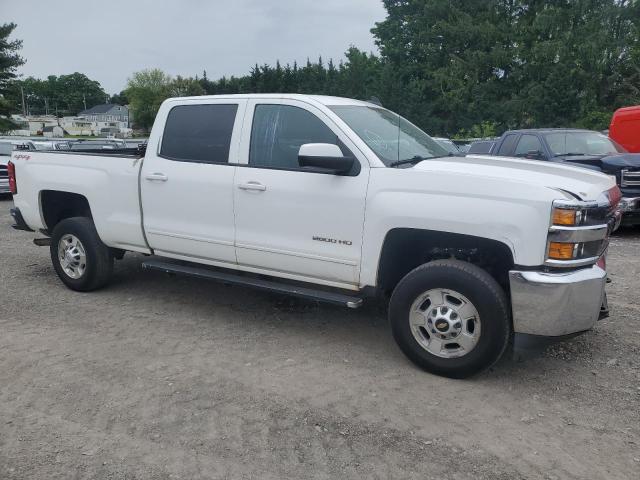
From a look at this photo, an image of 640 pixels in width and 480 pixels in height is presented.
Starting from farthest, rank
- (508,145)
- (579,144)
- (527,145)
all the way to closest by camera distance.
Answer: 1. (508,145)
2. (527,145)
3. (579,144)

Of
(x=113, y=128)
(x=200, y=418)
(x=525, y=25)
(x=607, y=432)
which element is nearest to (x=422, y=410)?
(x=607, y=432)

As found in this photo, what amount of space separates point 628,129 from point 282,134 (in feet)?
32.6

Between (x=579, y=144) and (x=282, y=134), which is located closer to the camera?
(x=282, y=134)

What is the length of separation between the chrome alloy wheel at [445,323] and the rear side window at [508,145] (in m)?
7.17

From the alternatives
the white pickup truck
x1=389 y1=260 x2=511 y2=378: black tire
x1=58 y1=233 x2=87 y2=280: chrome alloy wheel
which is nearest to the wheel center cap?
x1=58 y1=233 x2=87 y2=280: chrome alloy wheel

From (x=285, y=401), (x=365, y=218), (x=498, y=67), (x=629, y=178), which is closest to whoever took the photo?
(x=285, y=401)

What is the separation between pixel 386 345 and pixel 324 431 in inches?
60.0

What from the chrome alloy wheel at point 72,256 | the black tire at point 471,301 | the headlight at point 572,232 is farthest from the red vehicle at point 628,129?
the chrome alloy wheel at point 72,256

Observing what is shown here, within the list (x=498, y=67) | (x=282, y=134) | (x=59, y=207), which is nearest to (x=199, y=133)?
(x=282, y=134)

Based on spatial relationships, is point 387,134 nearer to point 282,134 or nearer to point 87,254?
point 282,134

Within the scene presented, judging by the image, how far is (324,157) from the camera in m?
4.34

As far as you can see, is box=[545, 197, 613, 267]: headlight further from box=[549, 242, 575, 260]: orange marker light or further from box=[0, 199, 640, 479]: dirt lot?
box=[0, 199, 640, 479]: dirt lot

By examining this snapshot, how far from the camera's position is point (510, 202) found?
12.9 feet

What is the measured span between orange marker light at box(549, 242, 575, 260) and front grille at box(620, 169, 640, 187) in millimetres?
6458
